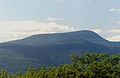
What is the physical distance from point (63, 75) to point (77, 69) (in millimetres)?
5242

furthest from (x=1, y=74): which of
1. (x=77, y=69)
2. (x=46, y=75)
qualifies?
(x=77, y=69)

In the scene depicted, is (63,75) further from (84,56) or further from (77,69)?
(84,56)

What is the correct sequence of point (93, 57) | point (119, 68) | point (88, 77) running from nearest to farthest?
point (88, 77) < point (119, 68) < point (93, 57)

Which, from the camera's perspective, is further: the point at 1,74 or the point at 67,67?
the point at 1,74

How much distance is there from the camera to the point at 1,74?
416 feet

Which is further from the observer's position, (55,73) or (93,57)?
(93,57)

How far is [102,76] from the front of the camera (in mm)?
109500

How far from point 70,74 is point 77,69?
4.17 meters

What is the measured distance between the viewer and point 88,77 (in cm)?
10656

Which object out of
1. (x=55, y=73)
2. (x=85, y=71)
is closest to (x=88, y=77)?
(x=85, y=71)

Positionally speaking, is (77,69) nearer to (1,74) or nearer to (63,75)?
(63,75)

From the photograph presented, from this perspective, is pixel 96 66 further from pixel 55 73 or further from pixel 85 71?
pixel 55 73

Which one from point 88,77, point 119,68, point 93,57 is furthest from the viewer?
point 93,57

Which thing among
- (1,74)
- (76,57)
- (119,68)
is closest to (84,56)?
(76,57)
